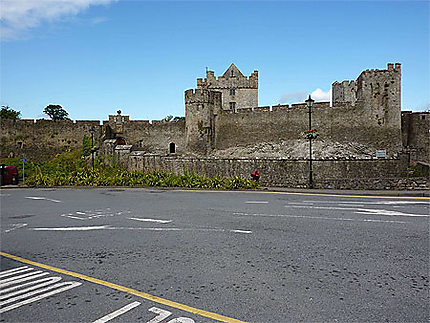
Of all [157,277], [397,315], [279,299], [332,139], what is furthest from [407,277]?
[332,139]

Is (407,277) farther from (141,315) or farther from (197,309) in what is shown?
(141,315)

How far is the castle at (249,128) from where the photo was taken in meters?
32.9

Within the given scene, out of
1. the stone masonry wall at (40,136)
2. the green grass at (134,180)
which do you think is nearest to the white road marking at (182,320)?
the green grass at (134,180)

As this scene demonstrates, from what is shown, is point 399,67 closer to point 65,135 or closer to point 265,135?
point 265,135

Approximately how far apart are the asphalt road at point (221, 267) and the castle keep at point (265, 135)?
12087 millimetres

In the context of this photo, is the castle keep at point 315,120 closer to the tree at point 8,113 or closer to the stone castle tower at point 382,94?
the stone castle tower at point 382,94

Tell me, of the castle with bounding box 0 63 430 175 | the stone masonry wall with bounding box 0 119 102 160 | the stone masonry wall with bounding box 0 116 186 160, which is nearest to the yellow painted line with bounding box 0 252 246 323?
the castle with bounding box 0 63 430 175

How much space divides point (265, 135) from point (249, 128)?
2.12 metres

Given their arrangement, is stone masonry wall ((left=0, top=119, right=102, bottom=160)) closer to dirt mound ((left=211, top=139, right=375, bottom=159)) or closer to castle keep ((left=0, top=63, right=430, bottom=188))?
castle keep ((left=0, top=63, right=430, bottom=188))

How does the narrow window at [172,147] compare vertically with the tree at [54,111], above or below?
below

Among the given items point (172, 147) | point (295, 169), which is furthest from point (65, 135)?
point (295, 169)

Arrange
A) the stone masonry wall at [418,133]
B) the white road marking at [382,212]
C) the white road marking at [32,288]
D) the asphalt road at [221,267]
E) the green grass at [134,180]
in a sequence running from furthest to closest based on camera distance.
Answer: the stone masonry wall at [418,133], the green grass at [134,180], the white road marking at [382,212], the white road marking at [32,288], the asphalt road at [221,267]

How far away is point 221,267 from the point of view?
19.7 ft

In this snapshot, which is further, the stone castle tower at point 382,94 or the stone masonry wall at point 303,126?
the stone masonry wall at point 303,126
